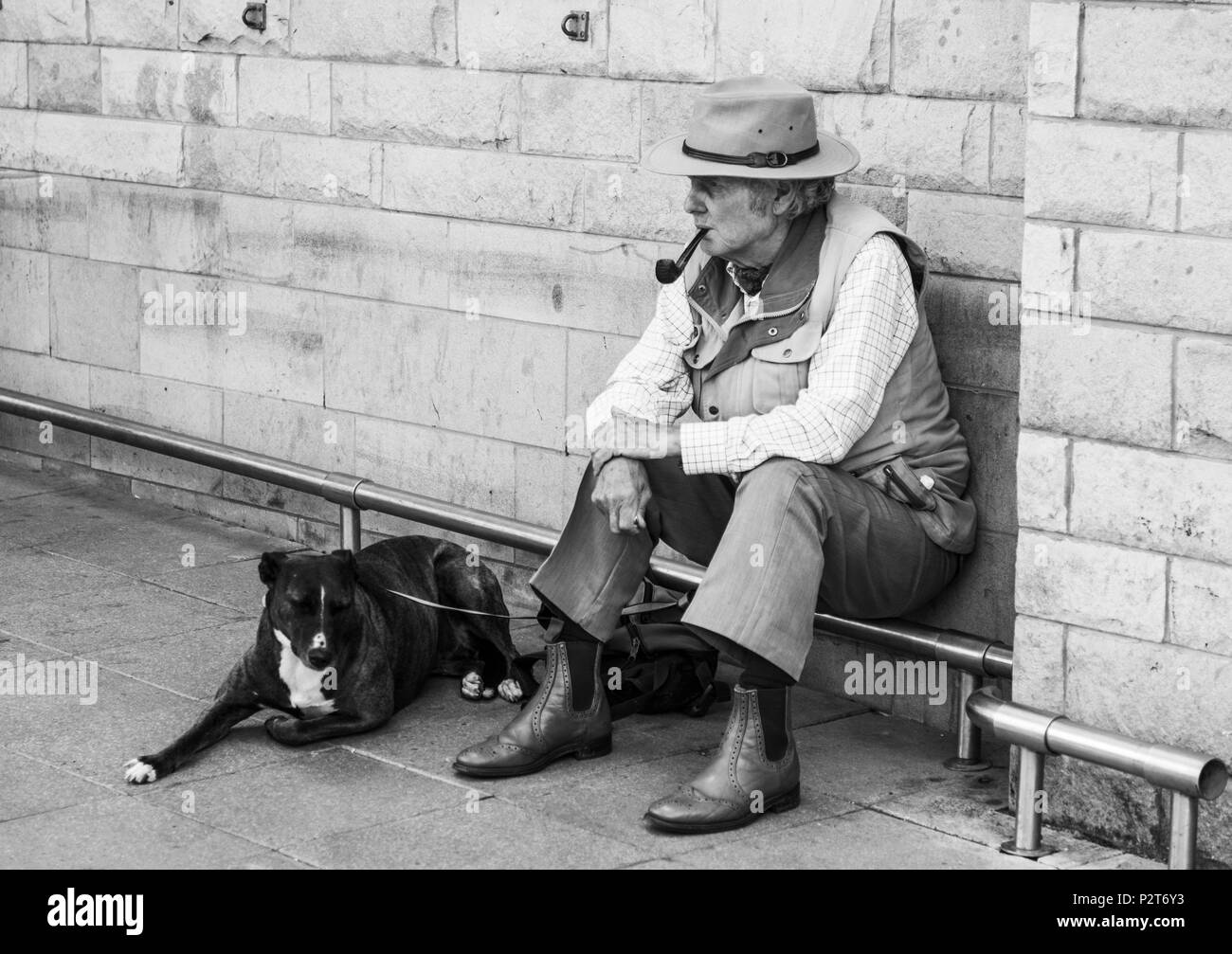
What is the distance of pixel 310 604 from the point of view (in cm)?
503

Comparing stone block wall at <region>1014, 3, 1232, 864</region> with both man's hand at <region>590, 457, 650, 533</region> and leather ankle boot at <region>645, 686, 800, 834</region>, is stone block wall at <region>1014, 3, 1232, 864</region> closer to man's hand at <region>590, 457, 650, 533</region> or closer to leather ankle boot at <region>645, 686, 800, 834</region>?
leather ankle boot at <region>645, 686, 800, 834</region>

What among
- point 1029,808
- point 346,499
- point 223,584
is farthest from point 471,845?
point 223,584

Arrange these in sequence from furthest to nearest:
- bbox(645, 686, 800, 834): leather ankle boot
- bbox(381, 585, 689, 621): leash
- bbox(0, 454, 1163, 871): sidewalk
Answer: bbox(381, 585, 689, 621): leash < bbox(645, 686, 800, 834): leather ankle boot < bbox(0, 454, 1163, 871): sidewalk

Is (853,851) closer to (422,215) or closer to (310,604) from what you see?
(310,604)

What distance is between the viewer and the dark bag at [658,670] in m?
5.28

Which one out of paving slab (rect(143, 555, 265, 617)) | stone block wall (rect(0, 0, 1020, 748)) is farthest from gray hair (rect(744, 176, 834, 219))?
paving slab (rect(143, 555, 265, 617))

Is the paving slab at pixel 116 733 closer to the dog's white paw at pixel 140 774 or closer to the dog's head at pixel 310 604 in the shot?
the dog's white paw at pixel 140 774

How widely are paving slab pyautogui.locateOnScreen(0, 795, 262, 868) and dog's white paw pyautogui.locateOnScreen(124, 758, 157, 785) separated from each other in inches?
4.8

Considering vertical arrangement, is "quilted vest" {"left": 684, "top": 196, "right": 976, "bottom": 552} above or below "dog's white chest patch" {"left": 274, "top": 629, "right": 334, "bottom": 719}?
above

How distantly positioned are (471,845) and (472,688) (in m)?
1.18

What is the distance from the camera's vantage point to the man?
4516 mm

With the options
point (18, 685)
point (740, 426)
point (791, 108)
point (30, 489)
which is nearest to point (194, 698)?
point (18, 685)
